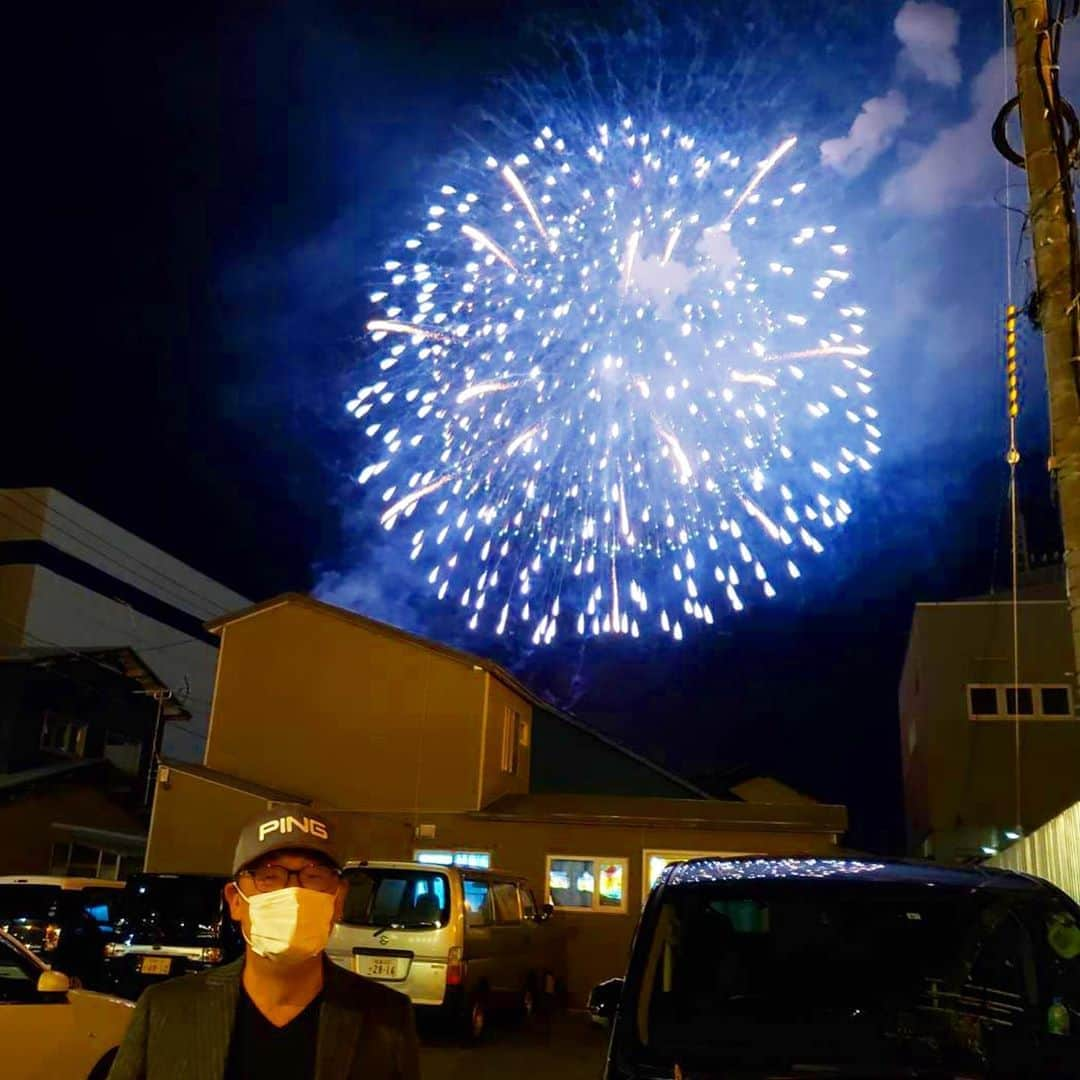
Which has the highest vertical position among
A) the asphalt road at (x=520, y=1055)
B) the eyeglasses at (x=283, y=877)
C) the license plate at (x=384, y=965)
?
the eyeglasses at (x=283, y=877)

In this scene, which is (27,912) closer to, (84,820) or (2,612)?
(84,820)

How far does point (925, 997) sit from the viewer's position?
4.24 meters

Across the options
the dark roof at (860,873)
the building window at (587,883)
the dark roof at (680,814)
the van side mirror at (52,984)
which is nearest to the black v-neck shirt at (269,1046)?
the dark roof at (860,873)

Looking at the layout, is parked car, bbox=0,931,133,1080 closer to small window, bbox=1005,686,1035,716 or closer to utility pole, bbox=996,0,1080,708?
utility pole, bbox=996,0,1080,708

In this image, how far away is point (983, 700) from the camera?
92.0 feet

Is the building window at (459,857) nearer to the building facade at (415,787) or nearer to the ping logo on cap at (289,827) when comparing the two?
the building facade at (415,787)

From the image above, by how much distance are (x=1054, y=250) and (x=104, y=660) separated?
28.1 meters

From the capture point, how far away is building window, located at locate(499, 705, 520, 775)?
71.8ft

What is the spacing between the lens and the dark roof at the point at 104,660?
28.5 meters

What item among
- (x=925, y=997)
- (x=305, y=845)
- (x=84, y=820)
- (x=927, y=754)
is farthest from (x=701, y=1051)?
(x=927, y=754)

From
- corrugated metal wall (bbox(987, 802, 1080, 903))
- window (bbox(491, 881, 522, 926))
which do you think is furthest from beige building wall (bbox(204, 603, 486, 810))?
corrugated metal wall (bbox(987, 802, 1080, 903))

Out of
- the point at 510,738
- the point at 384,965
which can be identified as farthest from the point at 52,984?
the point at 510,738

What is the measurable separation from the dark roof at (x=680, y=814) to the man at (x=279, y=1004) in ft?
53.1

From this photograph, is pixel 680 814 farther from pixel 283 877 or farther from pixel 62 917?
pixel 283 877
